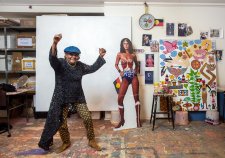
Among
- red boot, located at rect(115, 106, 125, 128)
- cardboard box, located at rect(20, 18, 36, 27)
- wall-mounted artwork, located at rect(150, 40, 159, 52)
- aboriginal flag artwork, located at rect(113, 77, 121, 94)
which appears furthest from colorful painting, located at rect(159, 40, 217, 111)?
cardboard box, located at rect(20, 18, 36, 27)

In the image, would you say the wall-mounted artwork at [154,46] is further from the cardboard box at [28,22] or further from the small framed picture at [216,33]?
the cardboard box at [28,22]

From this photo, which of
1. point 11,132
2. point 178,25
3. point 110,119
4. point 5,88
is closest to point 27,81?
point 5,88

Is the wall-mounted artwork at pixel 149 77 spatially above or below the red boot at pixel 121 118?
above

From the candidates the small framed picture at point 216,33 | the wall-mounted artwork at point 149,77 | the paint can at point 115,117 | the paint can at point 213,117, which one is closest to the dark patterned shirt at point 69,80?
the paint can at point 115,117

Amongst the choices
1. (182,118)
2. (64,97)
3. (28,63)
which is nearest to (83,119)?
(64,97)

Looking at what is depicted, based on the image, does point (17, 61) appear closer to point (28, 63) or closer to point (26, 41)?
point (28, 63)

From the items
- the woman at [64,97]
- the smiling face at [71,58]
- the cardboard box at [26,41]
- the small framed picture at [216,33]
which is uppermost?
the small framed picture at [216,33]

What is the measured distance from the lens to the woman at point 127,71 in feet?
14.6

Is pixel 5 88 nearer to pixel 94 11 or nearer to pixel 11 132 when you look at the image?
pixel 11 132

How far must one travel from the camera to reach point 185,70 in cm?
487

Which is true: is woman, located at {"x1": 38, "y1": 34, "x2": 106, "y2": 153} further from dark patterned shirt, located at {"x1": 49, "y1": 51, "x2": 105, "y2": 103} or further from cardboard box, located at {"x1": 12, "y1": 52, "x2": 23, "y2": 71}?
cardboard box, located at {"x1": 12, "y1": 52, "x2": 23, "y2": 71}

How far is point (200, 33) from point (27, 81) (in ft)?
13.2

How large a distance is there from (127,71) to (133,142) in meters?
1.50

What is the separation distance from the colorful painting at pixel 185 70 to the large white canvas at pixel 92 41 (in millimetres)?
978
